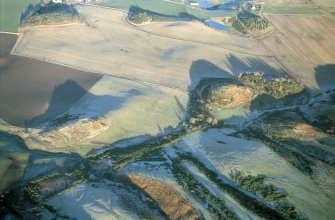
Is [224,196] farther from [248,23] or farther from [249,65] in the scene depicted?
[248,23]

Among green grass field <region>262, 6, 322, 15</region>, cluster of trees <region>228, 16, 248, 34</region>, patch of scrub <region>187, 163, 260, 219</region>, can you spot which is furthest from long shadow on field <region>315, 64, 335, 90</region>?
patch of scrub <region>187, 163, 260, 219</region>

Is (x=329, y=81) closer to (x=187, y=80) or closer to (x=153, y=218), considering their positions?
(x=187, y=80)

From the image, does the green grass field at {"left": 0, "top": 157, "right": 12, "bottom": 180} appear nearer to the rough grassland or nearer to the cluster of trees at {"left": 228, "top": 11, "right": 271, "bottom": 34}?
the rough grassland

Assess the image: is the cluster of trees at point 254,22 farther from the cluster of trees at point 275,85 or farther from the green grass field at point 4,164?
the green grass field at point 4,164

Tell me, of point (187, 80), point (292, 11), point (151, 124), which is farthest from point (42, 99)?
point (292, 11)

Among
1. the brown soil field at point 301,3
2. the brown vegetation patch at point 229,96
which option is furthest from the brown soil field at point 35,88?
the brown soil field at point 301,3
